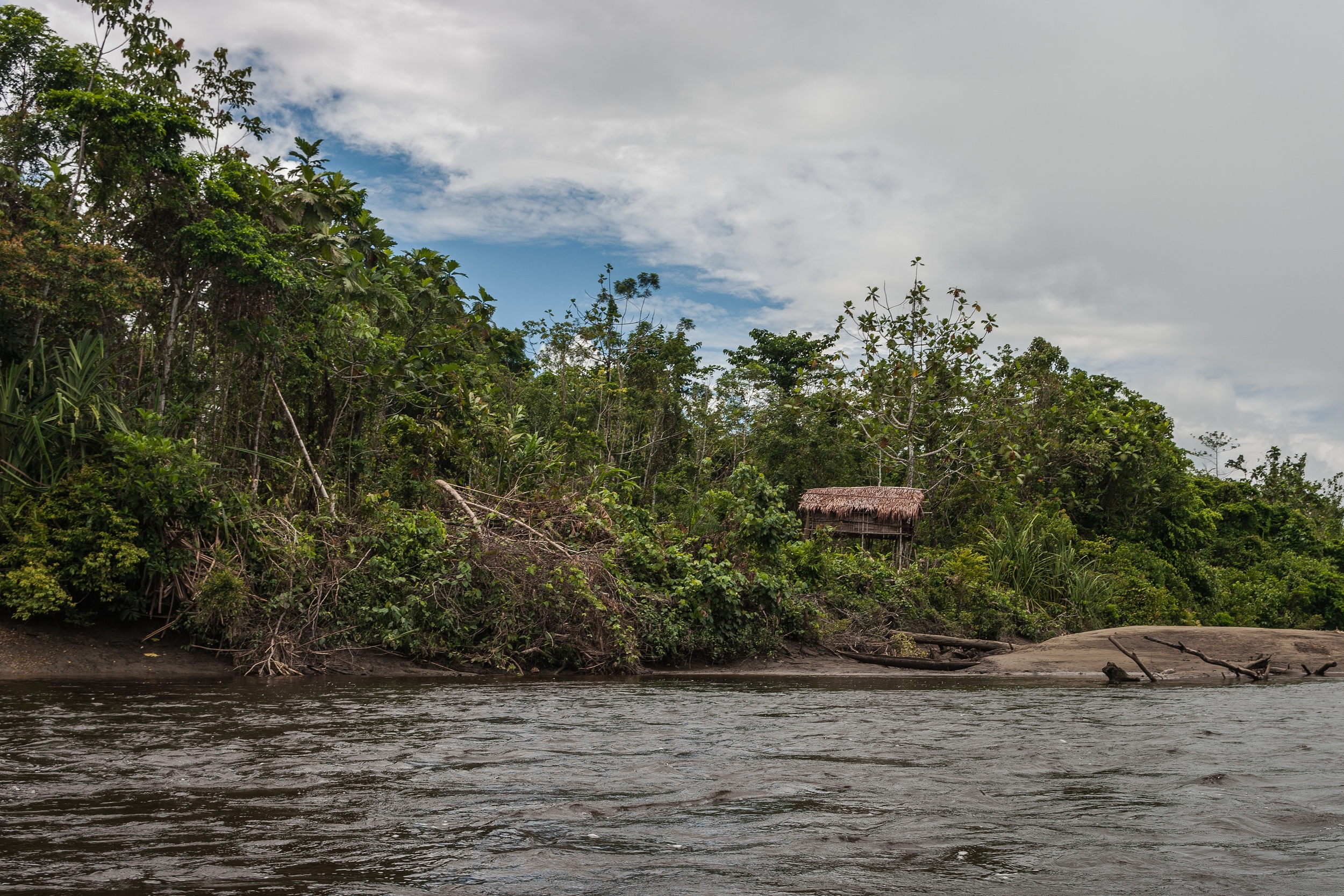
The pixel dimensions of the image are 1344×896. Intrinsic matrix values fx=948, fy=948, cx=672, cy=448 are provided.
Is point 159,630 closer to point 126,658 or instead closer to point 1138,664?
point 126,658

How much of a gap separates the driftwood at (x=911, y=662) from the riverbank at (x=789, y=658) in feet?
0.29

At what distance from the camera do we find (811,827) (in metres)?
5.38

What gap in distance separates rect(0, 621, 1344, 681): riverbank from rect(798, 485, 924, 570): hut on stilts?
3796mm

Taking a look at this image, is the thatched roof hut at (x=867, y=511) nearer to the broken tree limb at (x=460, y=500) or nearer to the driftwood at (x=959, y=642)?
the driftwood at (x=959, y=642)

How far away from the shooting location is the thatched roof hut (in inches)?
811

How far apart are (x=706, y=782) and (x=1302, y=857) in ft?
11.4

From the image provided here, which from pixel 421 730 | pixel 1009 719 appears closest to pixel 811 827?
pixel 421 730

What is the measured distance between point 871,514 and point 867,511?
0.13m

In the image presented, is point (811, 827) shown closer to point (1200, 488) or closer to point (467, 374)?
point (467, 374)

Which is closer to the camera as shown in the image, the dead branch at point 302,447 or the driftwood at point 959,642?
the dead branch at point 302,447

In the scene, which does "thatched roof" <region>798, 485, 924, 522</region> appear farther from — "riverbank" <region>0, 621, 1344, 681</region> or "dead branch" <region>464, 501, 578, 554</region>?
"dead branch" <region>464, 501, 578, 554</region>

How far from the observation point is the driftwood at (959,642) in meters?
16.7

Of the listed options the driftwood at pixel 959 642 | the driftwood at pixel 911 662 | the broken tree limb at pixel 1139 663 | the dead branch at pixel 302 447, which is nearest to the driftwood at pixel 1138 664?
the broken tree limb at pixel 1139 663

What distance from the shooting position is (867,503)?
20859mm
